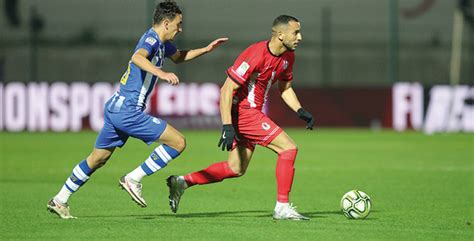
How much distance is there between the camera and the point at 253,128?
1087 centimetres

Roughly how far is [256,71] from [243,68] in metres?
0.20

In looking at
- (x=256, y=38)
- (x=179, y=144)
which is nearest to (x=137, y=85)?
(x=179, y=144)

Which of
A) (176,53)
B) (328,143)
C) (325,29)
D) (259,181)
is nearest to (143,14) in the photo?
(325,29)

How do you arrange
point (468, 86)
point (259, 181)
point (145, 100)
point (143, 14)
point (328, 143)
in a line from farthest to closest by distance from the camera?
point (143, 14) < point (468, 86) < point (328, 143) < point (259, 181) < point (145, 100)

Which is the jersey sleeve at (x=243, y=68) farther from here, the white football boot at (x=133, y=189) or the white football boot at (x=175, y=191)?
the white football boot at (x=133, y=189)

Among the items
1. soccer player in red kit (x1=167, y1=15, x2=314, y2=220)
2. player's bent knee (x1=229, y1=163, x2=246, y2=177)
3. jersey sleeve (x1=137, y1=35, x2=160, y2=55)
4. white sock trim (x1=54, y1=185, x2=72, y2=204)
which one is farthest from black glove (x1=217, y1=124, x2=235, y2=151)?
white sock trim (x1=54, y1=185, x2=72, y2=204)

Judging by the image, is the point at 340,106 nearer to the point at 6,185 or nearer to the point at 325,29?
the point at 325,29

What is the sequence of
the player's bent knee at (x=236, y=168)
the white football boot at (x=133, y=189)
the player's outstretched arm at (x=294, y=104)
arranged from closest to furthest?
the white football boot at (x=133, y=189) → the player's bent knee at (x=236, y=168) → the player's outstretched arm at (x=294, y=104)

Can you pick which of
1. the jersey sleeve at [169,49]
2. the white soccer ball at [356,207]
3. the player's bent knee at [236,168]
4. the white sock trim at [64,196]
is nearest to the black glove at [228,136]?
the player's bent knee at [236,168]

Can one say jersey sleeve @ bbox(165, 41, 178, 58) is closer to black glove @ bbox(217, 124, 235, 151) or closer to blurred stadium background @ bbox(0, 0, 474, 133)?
black glove @ bbox(217, 124, 235, 151)

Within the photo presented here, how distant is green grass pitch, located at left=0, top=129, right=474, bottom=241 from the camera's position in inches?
385

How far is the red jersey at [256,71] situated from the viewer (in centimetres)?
1074

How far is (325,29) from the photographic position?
31828 mm

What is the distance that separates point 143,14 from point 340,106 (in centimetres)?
638
